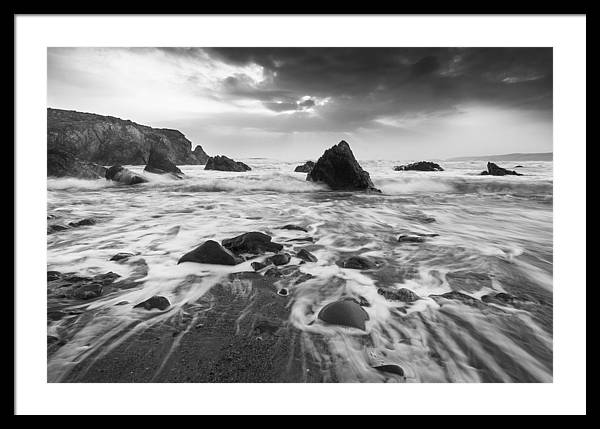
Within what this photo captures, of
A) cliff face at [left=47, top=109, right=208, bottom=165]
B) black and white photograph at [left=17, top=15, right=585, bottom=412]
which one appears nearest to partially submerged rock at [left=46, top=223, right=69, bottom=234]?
black and white photograph at [left=17, top=15, right=585, bottom=412]

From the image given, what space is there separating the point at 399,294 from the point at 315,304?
0.58 m

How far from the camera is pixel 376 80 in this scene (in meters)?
3.18

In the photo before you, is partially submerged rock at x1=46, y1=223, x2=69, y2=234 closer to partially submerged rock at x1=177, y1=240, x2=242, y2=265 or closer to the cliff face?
partially submerged rock at x1=177, y1=240, x2=242, y2=265

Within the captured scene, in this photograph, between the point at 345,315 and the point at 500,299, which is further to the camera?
the point at 500,299

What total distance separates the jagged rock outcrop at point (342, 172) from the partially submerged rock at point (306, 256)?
17.3ft

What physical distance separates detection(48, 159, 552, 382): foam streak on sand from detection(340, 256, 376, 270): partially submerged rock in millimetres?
74

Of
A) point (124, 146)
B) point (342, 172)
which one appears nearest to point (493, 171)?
point (342, 172)

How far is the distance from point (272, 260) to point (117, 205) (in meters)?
3.94

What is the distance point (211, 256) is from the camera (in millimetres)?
2340

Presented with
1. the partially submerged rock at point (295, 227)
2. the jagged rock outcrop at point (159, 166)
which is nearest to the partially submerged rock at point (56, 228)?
the partially submerged rock at point (295, 227)

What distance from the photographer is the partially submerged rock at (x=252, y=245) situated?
8.43ft

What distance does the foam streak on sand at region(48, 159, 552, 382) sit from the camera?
4.28 feet

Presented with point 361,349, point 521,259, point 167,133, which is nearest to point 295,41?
point 361,349

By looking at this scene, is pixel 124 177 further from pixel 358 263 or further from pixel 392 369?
pixel 392 369
